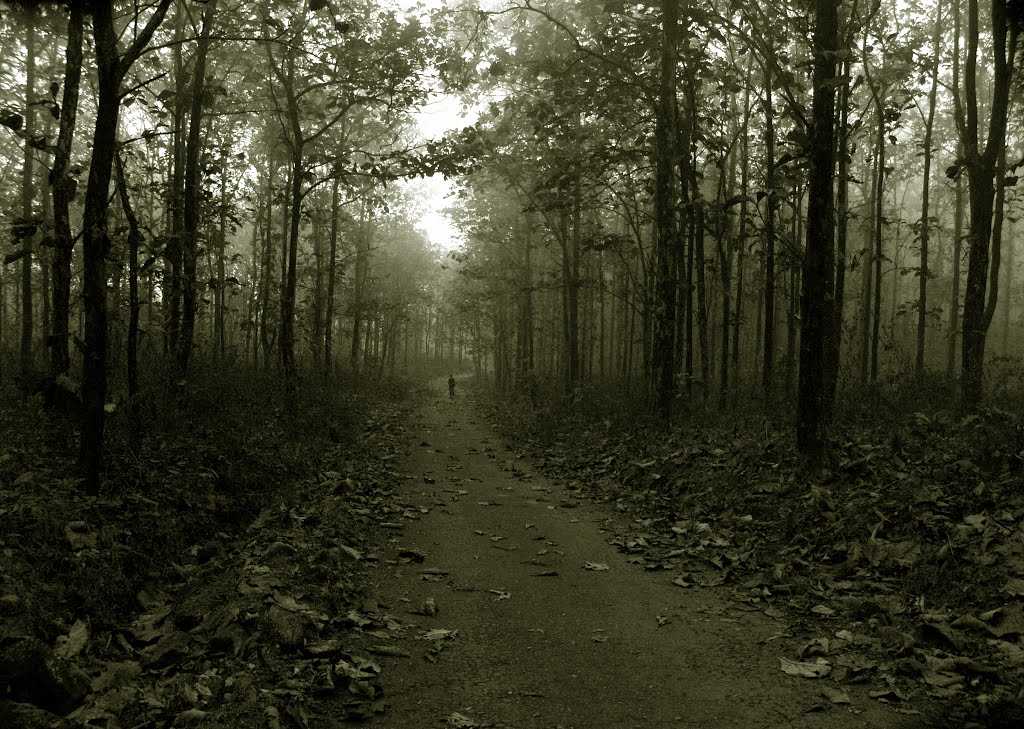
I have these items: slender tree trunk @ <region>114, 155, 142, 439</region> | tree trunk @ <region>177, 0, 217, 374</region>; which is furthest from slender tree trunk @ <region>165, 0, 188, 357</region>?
slender tree trunk @ <region>114, 155, 142, 439</region>

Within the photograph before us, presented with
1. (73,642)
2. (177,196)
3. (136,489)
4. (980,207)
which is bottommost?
(73,642)

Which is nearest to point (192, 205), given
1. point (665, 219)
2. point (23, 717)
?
point (665, 219)

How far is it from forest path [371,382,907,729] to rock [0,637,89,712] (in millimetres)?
1694

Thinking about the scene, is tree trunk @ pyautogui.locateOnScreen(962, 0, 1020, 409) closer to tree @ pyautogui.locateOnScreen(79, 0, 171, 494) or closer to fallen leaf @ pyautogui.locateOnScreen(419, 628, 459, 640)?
fallen leaf @ pyautogui.locateOnScreen(419, 628, 459, 640)

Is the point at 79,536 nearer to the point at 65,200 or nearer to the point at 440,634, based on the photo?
the point at 440,634

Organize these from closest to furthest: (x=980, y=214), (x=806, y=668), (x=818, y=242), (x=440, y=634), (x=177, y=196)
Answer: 1. (x=806, y=668)
2. (x=440, y=634)
3. (x=818, y=242)
4. (x=980, y=214)
5. (x=177, y=196)

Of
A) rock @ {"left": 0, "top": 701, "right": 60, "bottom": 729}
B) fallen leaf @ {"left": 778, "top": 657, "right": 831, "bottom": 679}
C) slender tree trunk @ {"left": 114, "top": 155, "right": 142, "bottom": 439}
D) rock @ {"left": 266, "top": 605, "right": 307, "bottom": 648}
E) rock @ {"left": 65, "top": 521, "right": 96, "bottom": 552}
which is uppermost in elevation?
slender tree trunk @ {"left": 114, "top": 155, "right": 142, "bottom": 439}

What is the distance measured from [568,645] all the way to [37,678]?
3161 mm

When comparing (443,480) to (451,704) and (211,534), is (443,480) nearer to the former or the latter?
(211,534)

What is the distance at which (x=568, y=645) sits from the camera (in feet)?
15.8

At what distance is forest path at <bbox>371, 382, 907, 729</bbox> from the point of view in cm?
388

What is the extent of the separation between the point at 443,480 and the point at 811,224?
644 cm

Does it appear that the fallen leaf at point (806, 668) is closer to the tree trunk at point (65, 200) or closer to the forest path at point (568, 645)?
the forest path at point (568, 645)

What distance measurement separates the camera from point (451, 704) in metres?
4.01
